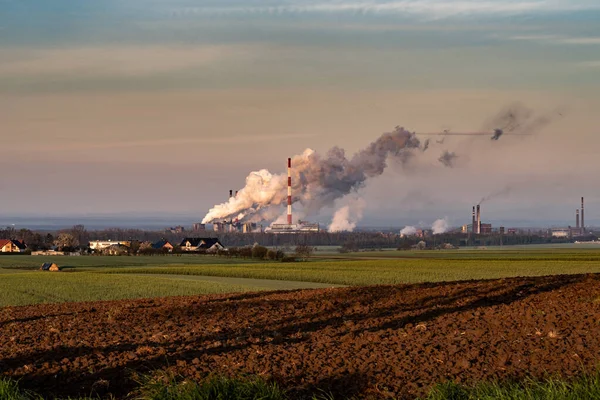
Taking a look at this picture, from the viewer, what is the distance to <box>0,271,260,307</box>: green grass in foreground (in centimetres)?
2984

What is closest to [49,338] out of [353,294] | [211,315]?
[211,315]

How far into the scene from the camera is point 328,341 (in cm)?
1327

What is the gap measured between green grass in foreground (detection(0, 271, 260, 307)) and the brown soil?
9427mm

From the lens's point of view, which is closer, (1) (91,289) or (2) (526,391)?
(2) (526,391)

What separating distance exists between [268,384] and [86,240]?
195 metres

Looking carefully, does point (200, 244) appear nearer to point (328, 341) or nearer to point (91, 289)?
point (91, 289)

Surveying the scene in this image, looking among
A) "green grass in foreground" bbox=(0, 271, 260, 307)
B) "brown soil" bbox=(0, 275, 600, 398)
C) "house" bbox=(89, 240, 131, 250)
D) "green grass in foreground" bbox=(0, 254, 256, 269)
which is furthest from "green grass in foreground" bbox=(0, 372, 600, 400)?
"house" bbox=(89, 240, 131, 250)

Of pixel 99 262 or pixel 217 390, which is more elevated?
pixel 217 390

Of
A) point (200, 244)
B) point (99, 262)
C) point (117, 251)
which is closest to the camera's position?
point (99, 262)

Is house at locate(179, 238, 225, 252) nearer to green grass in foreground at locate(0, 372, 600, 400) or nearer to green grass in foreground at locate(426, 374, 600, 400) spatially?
green grass in foreground at locate(0, 372, 600, 400)

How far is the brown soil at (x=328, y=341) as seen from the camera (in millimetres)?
10852

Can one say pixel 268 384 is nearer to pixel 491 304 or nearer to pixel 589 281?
pixel 491 304

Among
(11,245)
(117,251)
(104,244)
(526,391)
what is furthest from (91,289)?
(104,244)

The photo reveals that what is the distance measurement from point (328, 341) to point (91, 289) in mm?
22912
